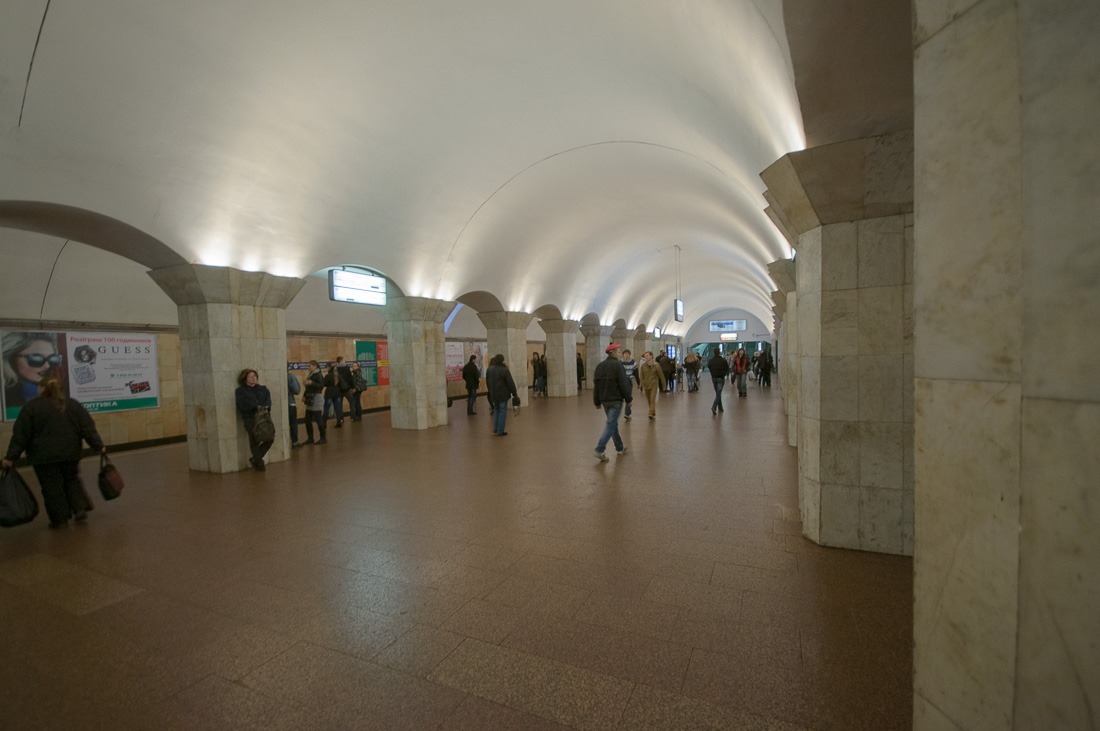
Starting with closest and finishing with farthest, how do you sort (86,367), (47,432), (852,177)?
(852,177) → (47,432) → (86,367)

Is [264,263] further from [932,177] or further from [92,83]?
[932,177]

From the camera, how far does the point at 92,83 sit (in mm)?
5480

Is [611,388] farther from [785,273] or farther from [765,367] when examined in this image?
[765,367]

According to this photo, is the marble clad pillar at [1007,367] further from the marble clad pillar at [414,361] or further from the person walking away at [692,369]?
the person walking away at [692,369]

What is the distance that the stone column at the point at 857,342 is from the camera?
3.92 metres

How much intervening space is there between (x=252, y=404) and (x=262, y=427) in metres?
0.38

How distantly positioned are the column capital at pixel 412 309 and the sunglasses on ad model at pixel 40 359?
5989 mm

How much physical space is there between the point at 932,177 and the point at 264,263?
910cm

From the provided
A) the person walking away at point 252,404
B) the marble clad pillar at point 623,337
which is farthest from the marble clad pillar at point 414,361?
the marble clad pillar at point 623,337

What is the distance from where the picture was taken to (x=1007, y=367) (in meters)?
1.38

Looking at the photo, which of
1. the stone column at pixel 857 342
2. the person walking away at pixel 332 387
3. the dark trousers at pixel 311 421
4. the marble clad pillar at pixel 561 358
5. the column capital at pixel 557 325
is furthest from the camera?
the marble clad pillar at pixel 561 358

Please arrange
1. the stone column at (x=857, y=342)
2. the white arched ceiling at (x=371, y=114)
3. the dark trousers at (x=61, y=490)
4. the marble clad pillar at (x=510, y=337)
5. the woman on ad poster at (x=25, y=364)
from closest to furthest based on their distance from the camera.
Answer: the stone column at (x=857, y=342) → the white arched ceiling at (x=371, y=114) → the dark trousers at (x=61, y=490) → the woman on ad poster at (x=25, y=364) → the marble clad pillar at (x=510, y=337)

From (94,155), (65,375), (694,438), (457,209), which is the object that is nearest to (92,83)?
(94,155)

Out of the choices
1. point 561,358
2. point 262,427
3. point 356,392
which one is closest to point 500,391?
point 262,427
